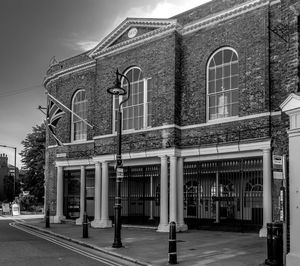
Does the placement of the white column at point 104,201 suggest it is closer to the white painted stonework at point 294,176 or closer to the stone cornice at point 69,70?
the stone cornice at point 69,70

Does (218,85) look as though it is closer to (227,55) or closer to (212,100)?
(212,100)

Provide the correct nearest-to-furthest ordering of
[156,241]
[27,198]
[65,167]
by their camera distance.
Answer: [156,241]
[65,167]
[27,198]

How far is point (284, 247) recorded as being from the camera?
36.1 feet

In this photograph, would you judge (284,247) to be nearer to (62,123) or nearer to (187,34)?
(187,34)

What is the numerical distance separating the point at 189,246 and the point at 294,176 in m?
5.76

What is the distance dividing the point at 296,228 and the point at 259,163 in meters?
9.71

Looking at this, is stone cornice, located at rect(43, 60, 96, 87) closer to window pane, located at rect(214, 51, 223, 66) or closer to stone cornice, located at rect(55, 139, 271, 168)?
stone cornice, located at rect(55, 139, 271, 168)

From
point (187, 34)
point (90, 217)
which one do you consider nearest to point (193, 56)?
point (187, 34)

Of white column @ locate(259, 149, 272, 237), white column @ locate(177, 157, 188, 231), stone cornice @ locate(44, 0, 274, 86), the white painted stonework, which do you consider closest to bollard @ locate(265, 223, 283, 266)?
the white painted stonework

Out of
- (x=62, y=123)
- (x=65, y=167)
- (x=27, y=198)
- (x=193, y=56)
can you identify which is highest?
(x=193, y=56)

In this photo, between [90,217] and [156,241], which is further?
[90,217]

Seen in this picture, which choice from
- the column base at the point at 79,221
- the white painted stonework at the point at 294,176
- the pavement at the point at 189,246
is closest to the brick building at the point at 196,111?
the column base at the point at 79,221

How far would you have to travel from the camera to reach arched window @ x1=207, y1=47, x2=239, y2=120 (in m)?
19.6

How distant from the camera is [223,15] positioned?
1966 cm
